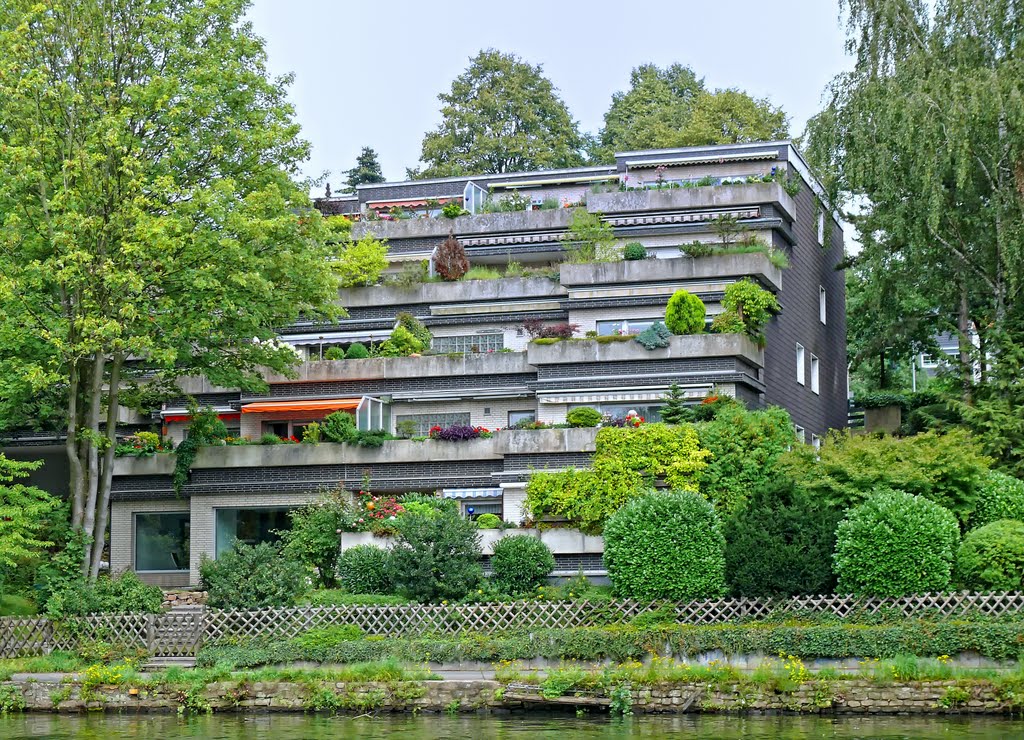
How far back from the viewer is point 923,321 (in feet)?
172

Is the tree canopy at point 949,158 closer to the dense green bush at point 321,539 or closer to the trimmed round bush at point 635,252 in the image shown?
the trimmed round bush at point 635,252

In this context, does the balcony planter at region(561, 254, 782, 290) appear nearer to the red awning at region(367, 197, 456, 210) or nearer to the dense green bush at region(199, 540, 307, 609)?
the red awning at region(367, 197, 456, 210)

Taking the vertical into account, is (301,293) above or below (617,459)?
above

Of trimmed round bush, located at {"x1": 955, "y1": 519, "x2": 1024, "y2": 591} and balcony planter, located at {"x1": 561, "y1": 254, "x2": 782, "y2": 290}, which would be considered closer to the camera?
trimmed round bush, located at {"x1": 955, "y1": 519, "x2": 1024, "y2": 591}

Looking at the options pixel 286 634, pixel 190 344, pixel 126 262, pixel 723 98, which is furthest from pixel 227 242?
pixel 723 98

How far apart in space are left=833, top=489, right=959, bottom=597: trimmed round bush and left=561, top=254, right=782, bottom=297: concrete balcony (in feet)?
50.6

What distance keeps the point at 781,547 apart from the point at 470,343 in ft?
69.1

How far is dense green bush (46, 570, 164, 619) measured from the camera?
3397 cm

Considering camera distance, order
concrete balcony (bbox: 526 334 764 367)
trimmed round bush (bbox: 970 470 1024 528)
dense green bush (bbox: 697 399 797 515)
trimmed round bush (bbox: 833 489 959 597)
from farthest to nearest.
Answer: concrete balcony (bbox: 526 334 764 367) → dense green bush (bbox: 697 399 797 515) → trimmed round bush (bbox: 970 470 1024 528) → trimmed round bush (bbox: 833 489 959 597)

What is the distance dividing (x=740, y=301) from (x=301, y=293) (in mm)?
14274

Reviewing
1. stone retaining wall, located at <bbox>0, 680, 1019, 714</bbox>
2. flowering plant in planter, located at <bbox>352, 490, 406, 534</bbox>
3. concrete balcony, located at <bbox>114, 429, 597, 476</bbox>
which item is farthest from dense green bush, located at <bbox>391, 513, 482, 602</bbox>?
concrete balcony, located at <bbox>114, 429, 597, 476</bbox>

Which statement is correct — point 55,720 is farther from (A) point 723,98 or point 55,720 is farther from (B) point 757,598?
(A) point 723,98

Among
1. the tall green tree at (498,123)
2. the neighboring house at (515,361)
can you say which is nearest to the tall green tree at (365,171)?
the tall green tree at (498,123)

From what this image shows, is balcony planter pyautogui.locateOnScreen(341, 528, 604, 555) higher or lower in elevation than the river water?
higher
